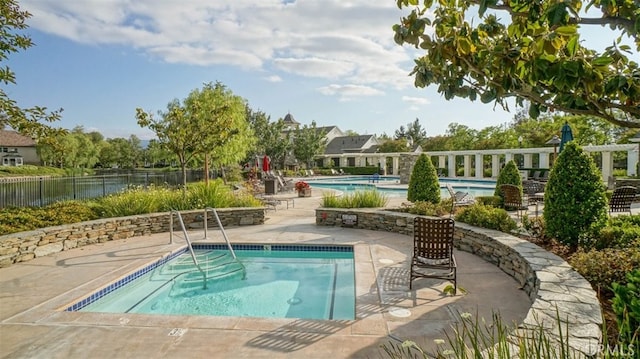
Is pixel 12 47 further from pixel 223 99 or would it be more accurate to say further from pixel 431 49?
pixel 223 99

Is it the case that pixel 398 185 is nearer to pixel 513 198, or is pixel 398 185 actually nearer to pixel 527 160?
pixel 527 160

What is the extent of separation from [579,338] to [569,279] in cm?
163

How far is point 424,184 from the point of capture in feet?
35.1

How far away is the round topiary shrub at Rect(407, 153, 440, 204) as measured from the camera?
10680 mm

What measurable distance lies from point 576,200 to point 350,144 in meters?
46.9

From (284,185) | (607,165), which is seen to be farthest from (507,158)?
(284,185)

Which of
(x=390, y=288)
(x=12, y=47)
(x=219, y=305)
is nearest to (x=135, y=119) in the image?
(x=12, y=47)

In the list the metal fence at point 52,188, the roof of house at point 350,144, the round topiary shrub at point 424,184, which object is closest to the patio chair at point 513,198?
the round topiary shrub at point 424,184

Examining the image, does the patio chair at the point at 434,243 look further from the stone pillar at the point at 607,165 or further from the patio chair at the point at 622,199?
the stone pillar at the point at 607,165

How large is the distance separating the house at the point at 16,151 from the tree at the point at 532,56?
200 ft

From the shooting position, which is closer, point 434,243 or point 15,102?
point 434,243

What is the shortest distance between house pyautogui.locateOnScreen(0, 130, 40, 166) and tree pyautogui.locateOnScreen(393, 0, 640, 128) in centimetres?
6092

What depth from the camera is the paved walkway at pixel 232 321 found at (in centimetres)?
351

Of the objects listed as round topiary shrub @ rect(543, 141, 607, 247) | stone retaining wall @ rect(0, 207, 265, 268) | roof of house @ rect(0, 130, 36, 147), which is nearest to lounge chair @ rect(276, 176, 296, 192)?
stone retaining wall @ rect(0, 207, 265, 268)
